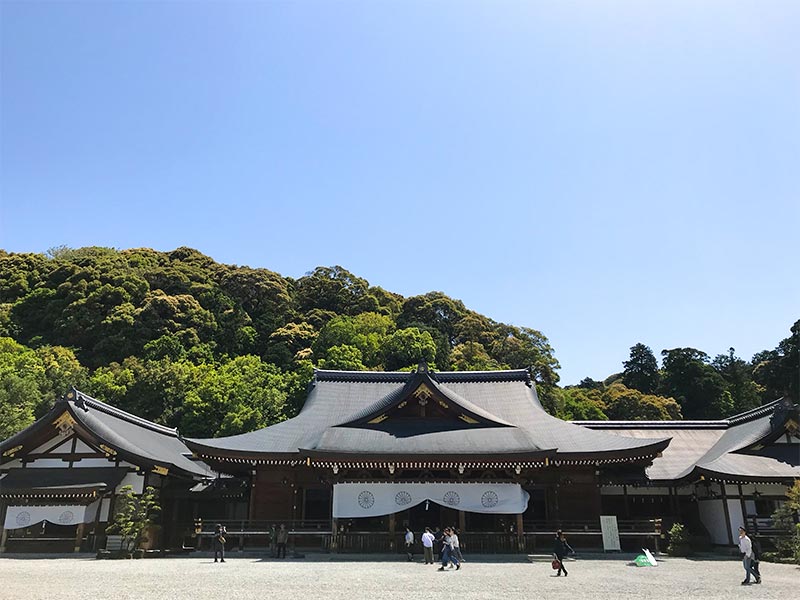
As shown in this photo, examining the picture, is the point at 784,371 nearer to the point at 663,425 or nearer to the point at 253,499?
the point at 663,425

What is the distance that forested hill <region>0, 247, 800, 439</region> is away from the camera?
43.7m

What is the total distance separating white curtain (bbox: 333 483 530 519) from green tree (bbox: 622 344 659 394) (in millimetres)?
55407

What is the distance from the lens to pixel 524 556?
18.2 meters

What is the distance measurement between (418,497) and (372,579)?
6718 mm

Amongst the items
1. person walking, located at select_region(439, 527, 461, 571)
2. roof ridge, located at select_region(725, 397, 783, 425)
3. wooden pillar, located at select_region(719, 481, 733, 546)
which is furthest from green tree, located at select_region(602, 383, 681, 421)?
person walking, located at select_region(439, 527, 461, 571)

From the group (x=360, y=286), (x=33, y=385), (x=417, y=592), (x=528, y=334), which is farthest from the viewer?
(x=360, y=286)

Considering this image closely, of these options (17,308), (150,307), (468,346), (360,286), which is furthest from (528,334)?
(17,308)

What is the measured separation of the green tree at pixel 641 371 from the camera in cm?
6894

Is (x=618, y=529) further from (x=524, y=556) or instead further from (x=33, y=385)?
(x=33, y=385)

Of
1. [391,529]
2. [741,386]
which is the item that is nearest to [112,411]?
[391,529]

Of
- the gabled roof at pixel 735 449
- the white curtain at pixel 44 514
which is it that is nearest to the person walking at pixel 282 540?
the white curtain at pixel 44 514

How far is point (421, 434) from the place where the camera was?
21141 mm

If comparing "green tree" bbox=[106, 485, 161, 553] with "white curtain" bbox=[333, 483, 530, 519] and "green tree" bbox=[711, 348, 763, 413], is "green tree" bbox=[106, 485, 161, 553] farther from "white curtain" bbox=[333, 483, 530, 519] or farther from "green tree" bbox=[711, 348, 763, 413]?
"green tree" bbox=[711, 348, 763, 413]

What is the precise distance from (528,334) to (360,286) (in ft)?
78.3
